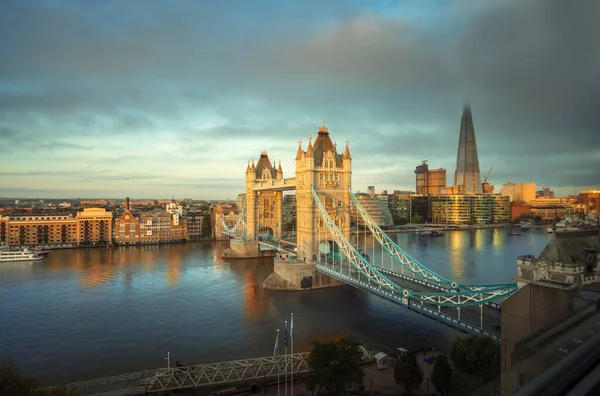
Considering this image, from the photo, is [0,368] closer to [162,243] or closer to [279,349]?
[279,349]

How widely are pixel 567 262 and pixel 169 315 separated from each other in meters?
18.0

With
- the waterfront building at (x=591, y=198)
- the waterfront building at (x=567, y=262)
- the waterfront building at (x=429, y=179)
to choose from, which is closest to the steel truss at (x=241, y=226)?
the waterfront building at (x=567, y=262)

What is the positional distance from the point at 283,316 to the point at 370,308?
475 cm

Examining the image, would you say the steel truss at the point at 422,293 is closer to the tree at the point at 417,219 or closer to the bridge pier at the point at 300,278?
the bridge pier at the point at 300,278

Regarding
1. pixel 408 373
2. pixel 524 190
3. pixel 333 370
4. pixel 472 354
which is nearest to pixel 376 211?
pixel 524 190

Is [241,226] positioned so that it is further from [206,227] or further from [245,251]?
[206,227]

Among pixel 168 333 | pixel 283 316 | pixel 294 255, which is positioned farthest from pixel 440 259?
pixel 168 333

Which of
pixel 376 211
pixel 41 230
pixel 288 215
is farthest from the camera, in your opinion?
pixel 376 211

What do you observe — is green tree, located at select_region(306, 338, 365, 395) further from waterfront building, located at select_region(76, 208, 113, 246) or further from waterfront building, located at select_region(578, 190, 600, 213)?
waterfront building, located at select_region(76, 208, 113, 246)

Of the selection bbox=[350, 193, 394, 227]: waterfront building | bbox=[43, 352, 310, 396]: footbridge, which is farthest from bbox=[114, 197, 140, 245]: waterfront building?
bbox=[350, 193, 394, 227]: waterfront building

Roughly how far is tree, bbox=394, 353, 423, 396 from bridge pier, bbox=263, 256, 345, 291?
46.8 feet

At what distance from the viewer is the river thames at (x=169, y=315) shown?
15.9 metres

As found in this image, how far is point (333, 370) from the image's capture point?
10.8 m

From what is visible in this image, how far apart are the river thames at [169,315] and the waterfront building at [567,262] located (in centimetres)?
489
